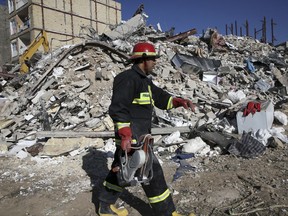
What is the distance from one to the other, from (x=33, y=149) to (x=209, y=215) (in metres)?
3.94

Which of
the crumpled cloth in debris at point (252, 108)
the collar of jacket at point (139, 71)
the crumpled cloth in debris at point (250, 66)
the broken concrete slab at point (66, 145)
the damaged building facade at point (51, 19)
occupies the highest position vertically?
the damaged building facade at point (51, 19)

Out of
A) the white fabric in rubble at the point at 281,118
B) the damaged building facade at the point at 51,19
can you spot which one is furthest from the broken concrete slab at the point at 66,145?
the damaged building facade at the point at 51,19

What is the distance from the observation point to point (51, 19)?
81.6 ft

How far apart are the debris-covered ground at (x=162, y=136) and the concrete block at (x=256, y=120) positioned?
19 mm

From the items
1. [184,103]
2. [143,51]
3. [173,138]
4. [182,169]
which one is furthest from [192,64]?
[143,51]

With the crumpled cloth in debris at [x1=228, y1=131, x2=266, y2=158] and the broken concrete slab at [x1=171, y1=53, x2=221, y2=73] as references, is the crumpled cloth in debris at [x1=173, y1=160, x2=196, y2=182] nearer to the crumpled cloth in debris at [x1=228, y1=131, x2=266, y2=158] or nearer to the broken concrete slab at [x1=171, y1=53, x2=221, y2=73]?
the crumpled cloth in debris at [x1=228, y1=131, x2=266, y2=158]

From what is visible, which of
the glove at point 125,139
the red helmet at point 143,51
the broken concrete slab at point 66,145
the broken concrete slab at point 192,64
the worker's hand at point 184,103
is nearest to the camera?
the glove at point 125,139

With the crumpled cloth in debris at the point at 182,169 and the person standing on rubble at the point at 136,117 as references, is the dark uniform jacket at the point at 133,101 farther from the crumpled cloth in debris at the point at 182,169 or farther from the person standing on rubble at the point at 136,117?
the crumpled cloth in debris at the point at 182,169

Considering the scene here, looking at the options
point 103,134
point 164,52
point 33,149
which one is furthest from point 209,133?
point 164,52

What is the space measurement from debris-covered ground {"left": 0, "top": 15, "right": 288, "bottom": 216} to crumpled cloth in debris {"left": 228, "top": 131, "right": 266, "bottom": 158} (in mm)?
Result: 16

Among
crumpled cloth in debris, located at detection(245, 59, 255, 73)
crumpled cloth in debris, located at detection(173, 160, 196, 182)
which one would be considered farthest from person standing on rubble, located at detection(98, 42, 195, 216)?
crumpled cloth in debris, located at detection(245, 59, 255, 73)

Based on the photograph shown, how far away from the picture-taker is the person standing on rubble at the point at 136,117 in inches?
96.3

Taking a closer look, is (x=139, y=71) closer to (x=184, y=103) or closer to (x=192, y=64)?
(x=184, y=103)

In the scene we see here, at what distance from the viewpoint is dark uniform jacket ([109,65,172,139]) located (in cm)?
244
